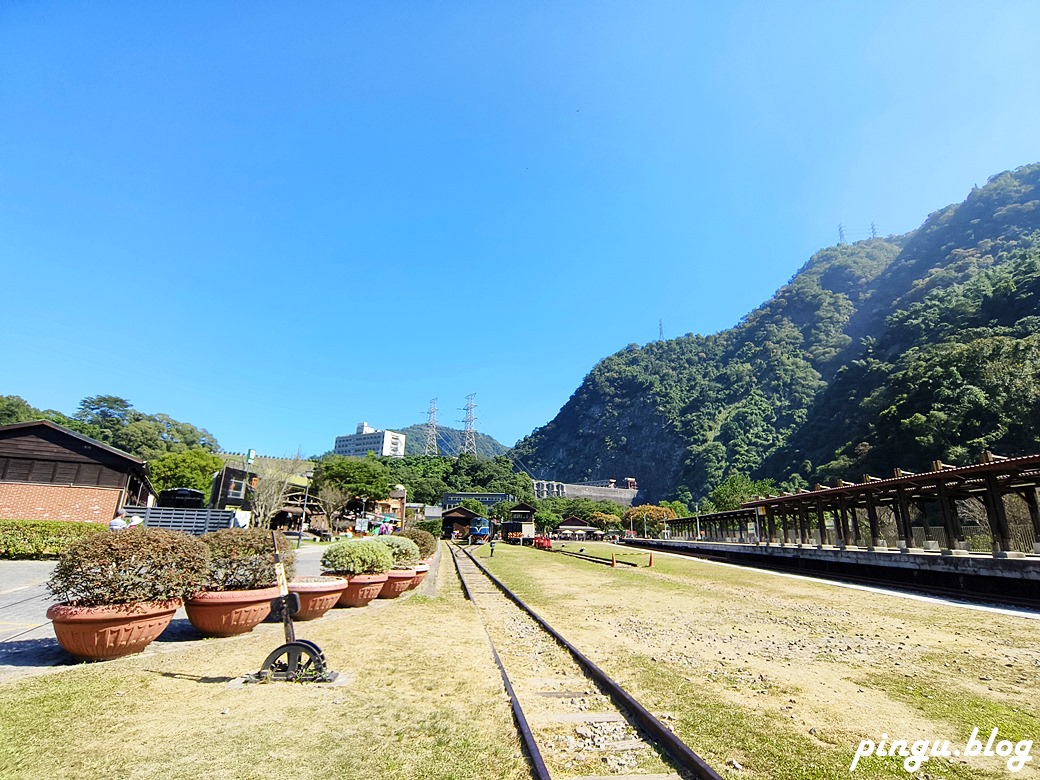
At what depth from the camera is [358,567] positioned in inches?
447

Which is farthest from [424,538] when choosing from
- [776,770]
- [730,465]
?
[730,465]

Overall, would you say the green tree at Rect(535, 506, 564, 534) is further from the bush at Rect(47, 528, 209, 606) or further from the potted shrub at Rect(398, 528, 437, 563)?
the bush at Rect(47, 528, 209, 606)

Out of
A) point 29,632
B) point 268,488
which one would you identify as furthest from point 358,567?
point 268,488

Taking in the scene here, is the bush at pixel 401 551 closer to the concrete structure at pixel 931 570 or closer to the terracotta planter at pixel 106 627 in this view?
the terracotta planter at pixel 106 627

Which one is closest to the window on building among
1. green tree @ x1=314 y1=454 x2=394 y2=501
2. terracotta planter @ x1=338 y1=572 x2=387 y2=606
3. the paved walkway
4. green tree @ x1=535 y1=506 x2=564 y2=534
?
the paved walkway

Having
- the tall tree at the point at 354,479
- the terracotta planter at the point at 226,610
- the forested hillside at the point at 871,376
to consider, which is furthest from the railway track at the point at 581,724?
the forested hillside at the point at 871,376

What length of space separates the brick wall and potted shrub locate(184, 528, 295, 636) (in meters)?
22.3

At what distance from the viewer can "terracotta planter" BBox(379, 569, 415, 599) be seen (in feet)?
40.3

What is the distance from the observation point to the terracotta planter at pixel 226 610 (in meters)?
7.36

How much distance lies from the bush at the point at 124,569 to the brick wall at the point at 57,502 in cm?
2299

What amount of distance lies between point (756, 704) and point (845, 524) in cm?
2515

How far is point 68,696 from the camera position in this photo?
196 inches

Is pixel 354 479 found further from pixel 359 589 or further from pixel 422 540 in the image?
pixel 359 589

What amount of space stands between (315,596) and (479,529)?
191 feet
